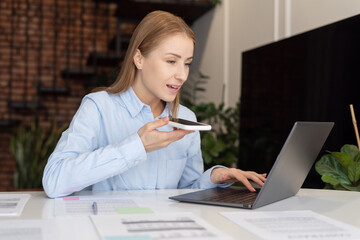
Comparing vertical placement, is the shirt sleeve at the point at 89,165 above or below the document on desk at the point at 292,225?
above

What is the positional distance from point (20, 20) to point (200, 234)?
5.55m

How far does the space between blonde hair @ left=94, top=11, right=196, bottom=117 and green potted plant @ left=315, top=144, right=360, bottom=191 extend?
2.26 ft

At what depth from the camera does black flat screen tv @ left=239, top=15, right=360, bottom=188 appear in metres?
2.10

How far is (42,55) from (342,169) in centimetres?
481

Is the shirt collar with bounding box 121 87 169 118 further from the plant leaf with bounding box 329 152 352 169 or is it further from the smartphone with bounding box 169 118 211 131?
the plant leaf with bounding box 329 152 352 169

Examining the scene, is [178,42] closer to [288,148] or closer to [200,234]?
[288,148]

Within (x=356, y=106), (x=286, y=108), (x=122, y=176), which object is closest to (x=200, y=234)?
(x=122, y=176)

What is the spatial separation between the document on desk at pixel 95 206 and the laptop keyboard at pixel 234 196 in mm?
213

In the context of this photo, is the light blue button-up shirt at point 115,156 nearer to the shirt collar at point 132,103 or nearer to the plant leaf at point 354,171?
the shirt collar at point 132,103

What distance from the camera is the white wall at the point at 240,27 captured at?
8.91ft

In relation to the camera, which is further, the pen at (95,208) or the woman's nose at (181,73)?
the woman's nose at (181,73)

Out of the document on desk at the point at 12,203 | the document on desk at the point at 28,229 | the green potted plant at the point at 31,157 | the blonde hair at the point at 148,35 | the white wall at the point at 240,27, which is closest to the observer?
the document on desk at the point at 28,229

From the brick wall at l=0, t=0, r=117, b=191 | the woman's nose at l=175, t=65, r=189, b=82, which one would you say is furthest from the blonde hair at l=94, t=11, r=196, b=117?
the brick wall at l=0, t=0, r=117, b=191

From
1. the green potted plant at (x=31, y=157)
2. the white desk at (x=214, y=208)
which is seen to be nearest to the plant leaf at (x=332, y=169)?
the white desk at (x=214, y=208)
